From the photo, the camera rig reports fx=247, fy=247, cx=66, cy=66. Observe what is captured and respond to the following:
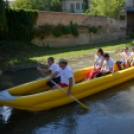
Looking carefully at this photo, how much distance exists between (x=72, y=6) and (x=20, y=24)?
19426 mm

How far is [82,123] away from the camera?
6.11 metres

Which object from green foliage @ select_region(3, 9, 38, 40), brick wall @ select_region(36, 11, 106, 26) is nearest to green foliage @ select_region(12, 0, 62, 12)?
brick wall @ select_region(36, 11, 106, 26)

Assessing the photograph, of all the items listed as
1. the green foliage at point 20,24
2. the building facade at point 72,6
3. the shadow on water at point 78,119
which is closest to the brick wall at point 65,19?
the green foliage at point 20,24

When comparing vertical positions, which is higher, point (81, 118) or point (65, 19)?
point (65, 19)

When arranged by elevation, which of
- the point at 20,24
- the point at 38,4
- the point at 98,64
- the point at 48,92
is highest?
the point at 38,4

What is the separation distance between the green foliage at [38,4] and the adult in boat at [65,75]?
19.2 m

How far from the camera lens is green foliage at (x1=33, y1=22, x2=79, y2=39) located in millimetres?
18230

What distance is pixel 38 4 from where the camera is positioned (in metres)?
27.0

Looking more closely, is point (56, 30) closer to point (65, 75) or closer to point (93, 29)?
point (93, 29)

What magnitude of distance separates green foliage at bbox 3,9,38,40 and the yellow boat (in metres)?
9.67

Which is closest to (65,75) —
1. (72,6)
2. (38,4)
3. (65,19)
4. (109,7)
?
(65,19)

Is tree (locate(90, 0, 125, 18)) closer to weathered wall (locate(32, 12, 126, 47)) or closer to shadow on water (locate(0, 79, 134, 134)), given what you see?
weathered wall (locate(32, 12, 126, 47))

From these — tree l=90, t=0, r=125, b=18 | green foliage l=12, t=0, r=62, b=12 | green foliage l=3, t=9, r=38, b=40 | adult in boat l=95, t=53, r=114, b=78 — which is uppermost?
green foliage l=12, t=0, r=62, b=12

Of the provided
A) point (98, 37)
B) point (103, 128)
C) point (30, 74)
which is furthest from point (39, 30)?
point (103, 128)
